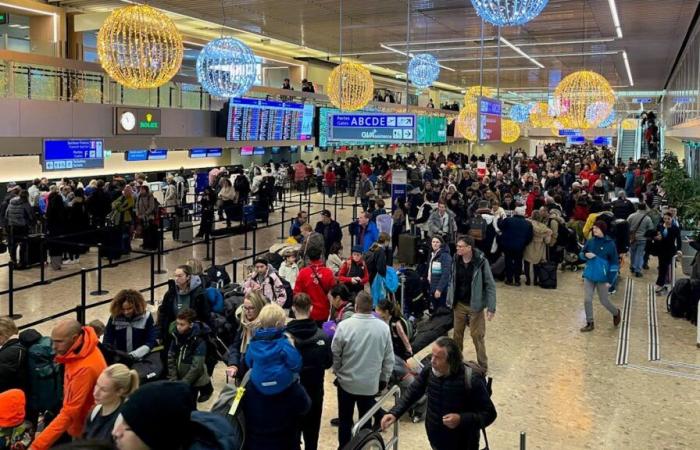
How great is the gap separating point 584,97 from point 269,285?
8225mm

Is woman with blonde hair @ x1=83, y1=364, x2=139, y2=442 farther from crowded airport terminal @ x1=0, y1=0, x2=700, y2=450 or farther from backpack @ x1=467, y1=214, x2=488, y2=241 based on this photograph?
backpack @ x1=467, y1=214, x2=488, y2=241

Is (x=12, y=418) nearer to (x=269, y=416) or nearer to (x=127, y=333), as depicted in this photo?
(x=127, y=333)

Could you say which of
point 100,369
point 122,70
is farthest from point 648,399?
point 122,70

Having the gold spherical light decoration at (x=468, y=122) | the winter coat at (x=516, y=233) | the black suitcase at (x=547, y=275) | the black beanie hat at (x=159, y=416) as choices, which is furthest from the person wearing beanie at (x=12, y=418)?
the gold spherical light decoration at (x=468, y=122)

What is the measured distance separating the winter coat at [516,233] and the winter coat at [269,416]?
8.32 meters

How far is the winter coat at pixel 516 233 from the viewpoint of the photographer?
11.5 metres

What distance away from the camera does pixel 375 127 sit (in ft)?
40.6

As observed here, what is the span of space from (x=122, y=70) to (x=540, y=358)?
20.3 feet

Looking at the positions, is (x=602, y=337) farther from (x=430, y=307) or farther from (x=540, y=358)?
(x=430, y=307)

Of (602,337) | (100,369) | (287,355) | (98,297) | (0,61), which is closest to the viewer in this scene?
(287,355)

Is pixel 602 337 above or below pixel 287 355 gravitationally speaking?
below

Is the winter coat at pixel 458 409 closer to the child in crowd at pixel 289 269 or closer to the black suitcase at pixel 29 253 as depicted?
the child in crowd at pixel 289 269

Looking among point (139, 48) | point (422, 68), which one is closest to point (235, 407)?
point (139, 48)

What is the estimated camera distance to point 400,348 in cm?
638
